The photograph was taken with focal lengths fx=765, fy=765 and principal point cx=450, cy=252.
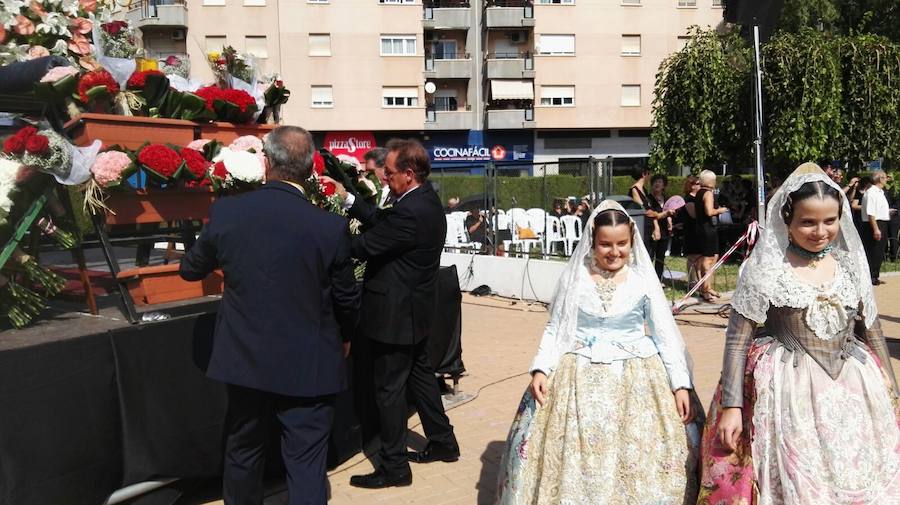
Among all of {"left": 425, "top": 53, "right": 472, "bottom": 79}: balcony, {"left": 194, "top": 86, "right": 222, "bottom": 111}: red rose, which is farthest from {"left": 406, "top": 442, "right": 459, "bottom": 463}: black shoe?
{"left": 425, "top": 53, "right": 472, "bottom": 79}: balcony

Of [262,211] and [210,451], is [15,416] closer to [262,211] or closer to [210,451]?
[210,451]

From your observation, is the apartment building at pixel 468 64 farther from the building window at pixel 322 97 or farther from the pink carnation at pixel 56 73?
the pink carnation at pixel 56 73

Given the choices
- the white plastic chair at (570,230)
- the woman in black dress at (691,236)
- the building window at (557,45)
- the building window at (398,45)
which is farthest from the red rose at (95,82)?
the building window at (557,45)

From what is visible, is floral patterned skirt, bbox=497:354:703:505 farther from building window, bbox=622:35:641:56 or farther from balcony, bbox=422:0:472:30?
building window, bbox=622:35:641:56

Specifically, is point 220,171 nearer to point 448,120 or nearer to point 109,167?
point 109,167

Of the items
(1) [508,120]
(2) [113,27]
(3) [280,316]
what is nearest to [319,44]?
(1) [508,120]

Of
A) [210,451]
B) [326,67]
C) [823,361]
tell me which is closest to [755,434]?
[823,361]

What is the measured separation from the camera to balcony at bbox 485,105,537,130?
37.0 m

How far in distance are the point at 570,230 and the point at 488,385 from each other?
6.35 meters

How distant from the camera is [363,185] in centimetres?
524

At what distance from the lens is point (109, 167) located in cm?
378

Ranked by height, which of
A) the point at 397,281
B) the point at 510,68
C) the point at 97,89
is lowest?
the point at 397,281

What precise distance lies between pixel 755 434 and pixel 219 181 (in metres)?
2.84

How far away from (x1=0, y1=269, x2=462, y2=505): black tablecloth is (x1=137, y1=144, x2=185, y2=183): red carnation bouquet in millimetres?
759
